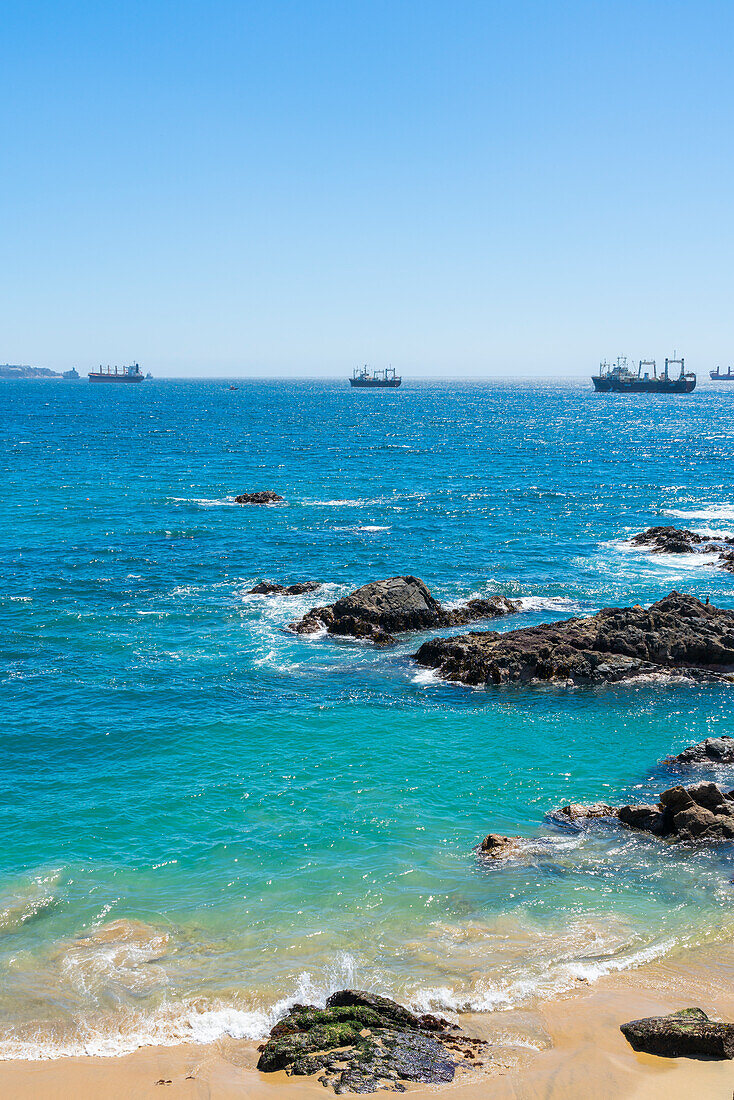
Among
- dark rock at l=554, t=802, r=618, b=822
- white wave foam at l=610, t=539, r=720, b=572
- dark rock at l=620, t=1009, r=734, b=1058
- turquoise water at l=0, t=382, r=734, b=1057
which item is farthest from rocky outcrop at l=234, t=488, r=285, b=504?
dark rock at l=620, t=1009, r=734, b=1058

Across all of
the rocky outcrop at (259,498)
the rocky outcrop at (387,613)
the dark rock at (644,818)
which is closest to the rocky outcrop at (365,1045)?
the dark rock at (644,818)

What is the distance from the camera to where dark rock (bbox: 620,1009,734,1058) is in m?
15.2

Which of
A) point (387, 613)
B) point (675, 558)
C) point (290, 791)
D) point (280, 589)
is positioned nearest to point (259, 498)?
point (280, 589)

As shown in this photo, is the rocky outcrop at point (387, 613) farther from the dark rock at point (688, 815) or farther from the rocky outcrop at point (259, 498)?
the rocky outcrop at point (259, 498)

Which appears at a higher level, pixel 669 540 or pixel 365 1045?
pixel 669 540

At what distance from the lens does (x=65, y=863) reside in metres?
22.9

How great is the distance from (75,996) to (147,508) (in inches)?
2395

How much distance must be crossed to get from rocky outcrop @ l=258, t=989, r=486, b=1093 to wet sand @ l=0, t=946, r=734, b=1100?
0.29m

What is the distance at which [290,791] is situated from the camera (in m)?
26.7

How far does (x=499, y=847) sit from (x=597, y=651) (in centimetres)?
1633

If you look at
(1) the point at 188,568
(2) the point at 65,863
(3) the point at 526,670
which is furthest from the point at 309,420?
(2) the point at 65,863

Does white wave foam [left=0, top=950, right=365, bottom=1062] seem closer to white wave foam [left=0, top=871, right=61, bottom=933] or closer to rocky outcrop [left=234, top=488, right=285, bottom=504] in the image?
white wave foam [left=0, top=871, right=61, bottom=933]

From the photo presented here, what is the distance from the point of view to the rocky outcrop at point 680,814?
23750mm

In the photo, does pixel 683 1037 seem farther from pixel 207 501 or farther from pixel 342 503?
pixel 207 501
